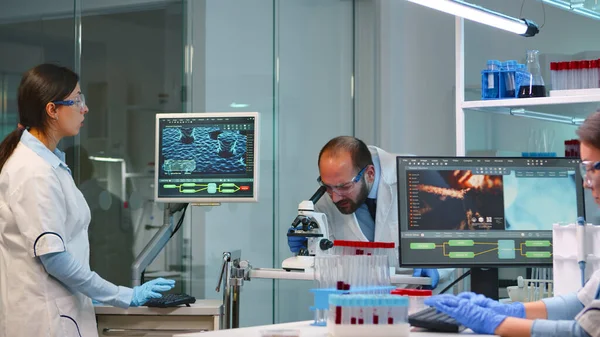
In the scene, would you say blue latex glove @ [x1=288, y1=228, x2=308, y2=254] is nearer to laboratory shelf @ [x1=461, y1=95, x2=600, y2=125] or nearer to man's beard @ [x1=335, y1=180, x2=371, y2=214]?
man's beard @ [x1=335, y1=180, x2=371, y2=214]

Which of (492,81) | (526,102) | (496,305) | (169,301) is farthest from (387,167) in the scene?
(496,305)

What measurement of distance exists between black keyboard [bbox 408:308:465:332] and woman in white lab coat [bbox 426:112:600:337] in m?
0.03

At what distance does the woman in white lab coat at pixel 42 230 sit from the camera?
3072 mm

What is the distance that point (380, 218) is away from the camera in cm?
410

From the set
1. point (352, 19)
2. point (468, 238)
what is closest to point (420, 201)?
point (468, 238)

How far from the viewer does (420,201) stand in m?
3.23

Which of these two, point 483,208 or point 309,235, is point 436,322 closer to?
point 483,208

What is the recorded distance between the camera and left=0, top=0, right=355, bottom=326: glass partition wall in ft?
14.1

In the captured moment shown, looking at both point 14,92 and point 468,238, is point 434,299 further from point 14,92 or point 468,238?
point 14,92

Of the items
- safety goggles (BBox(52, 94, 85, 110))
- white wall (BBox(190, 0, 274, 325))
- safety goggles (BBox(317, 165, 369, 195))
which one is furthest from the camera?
white wall (BBox(190, 0, 274, 325))

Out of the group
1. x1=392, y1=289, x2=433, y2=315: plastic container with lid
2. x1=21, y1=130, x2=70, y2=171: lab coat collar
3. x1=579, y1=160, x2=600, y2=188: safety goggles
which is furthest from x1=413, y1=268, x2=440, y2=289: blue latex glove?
x1=21, y1=130, x2=70, y2=171: lab coat collar

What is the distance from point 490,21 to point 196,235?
2.02 metres

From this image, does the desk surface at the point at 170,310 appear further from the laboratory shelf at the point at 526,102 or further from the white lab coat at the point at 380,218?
the laboratory shelf at the point at 526,102

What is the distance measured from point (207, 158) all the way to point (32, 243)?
949 mm
